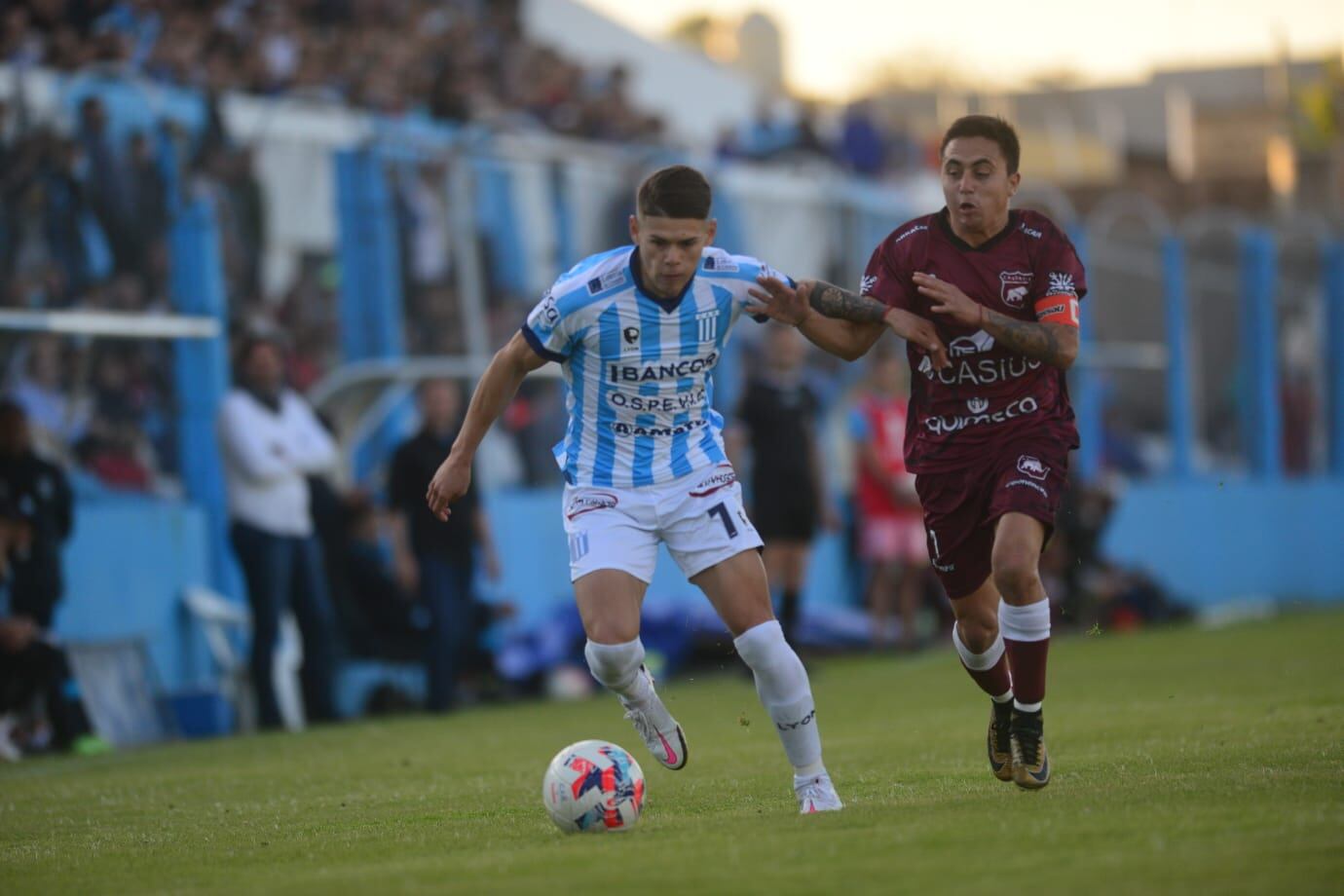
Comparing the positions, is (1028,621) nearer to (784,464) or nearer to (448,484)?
(448,484)

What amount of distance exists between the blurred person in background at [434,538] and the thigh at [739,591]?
7.40 metres

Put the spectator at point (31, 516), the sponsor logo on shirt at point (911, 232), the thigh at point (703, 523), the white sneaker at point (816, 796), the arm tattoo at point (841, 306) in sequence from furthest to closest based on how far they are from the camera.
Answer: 1. the spectator at point (31, 516)
2. the sponsor logo on shirt at point (911, 232)
3. the arm tattoo at point (841, 306)
4. the thigh at point (703, 523)
5. the white sneaker at point (816, 796)

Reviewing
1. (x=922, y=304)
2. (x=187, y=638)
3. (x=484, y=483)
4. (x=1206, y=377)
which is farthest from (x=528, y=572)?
(x=1206, y=377)

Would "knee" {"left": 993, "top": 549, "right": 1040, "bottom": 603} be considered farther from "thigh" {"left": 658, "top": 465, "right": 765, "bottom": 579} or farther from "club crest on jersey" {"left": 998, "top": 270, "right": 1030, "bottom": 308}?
"club crest on jersey" {"left": 998, "top": 270, "right": 1030, "bottom": 308}

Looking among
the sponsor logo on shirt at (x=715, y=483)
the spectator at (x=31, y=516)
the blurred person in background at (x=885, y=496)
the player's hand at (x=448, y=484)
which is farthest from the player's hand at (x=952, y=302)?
the blurred person in background at (x=885, y=496)

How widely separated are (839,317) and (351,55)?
454 inches

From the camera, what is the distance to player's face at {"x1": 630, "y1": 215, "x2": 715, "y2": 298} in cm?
751

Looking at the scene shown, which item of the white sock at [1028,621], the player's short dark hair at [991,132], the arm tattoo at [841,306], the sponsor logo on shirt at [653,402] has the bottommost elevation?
the white sock at [1028,621]

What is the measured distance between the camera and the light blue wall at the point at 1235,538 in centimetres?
2628

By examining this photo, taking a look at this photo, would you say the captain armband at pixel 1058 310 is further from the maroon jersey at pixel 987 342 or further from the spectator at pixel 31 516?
the spectator at pixel 31 516

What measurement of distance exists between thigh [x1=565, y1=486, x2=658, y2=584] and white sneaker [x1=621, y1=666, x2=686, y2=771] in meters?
0.62

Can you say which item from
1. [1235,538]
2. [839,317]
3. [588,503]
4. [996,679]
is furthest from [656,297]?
[1235,538]

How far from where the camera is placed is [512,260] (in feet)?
58.5

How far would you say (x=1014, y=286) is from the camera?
806cm
